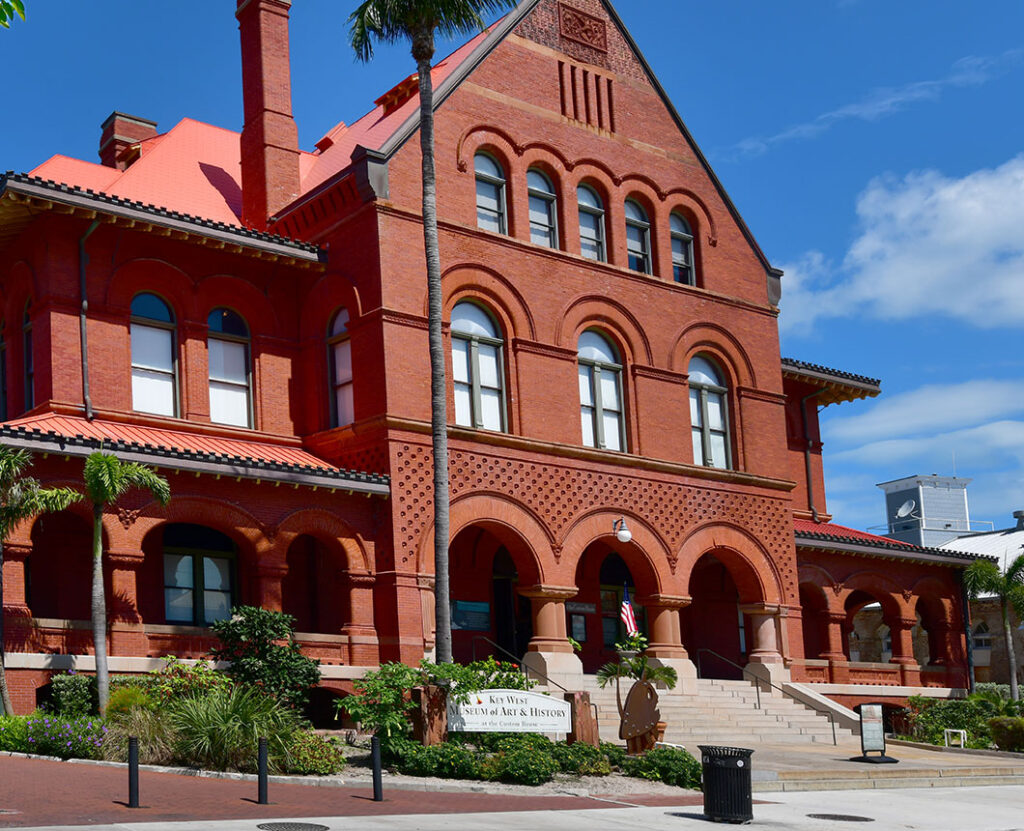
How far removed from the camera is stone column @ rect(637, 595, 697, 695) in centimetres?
3169

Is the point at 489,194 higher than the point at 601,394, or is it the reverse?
the point at 489,194

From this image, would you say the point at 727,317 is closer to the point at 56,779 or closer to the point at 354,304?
the point at 354,304

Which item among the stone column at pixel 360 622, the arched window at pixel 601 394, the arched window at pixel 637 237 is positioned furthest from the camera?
the arched window at pixel 637 237

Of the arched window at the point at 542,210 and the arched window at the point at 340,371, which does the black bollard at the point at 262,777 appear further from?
the arched window at the point at 542,210

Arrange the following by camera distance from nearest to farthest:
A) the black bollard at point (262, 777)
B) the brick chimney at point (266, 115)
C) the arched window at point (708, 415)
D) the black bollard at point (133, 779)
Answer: the black bollard at point (133, 779) < the black bollard at point (262, 777) < the brick chimney at point (266, 115) < the arched window at point (708, 415)

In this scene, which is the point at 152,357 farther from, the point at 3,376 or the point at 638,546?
the point at 638,546

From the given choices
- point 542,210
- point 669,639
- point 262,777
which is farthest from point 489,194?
point 262,777

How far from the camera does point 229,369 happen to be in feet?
97.5

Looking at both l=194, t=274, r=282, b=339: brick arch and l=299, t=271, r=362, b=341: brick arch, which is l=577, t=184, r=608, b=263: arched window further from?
l=194, t=274, r=282, b=339: brick arch

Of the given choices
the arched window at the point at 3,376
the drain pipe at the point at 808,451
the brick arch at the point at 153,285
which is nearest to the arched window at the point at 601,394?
the brick arch at the point at 153,285

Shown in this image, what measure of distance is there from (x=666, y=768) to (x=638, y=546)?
11103 mm

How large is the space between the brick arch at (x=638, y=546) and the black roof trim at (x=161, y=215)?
27.7 feet

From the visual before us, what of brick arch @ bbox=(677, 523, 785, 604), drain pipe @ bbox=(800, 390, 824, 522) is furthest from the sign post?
drain pipe @ bbox=(800, 390, 824, 522)

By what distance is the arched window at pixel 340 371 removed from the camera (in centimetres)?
2973
